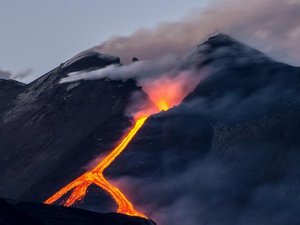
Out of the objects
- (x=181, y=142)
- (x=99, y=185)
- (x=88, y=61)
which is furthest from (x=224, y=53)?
(x=99, y=185)

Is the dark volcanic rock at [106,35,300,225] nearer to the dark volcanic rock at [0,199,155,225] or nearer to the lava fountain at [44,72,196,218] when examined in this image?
the lava fountain at [44,72,196,218]

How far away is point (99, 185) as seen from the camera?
11631 centimetres

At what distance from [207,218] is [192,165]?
619 inches

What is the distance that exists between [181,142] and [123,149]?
9078 mm

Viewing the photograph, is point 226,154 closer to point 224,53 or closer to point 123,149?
point 123,149

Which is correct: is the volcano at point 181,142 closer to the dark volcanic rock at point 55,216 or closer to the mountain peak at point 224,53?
the mountain peak at point 224,53

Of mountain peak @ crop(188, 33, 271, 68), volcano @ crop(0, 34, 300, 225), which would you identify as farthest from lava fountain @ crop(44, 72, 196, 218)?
mountain peak @ crop(188, 33, 271, 68)

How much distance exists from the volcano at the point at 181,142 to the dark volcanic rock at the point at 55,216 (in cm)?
1740

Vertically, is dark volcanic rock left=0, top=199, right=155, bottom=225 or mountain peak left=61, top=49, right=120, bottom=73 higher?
mountain peak left=61, top=49, right=120, bottom=73

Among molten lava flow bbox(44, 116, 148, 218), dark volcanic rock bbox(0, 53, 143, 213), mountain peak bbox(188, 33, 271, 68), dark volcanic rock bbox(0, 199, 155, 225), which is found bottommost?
dark volcanic rock bbox(0, 199, 155, 225)

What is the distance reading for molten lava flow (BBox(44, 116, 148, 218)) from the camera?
4313 inches

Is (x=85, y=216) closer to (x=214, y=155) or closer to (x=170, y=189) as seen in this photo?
(x=170, y=189)

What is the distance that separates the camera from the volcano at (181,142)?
112375mm

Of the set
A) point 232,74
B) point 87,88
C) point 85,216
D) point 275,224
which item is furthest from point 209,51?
point 85,216
